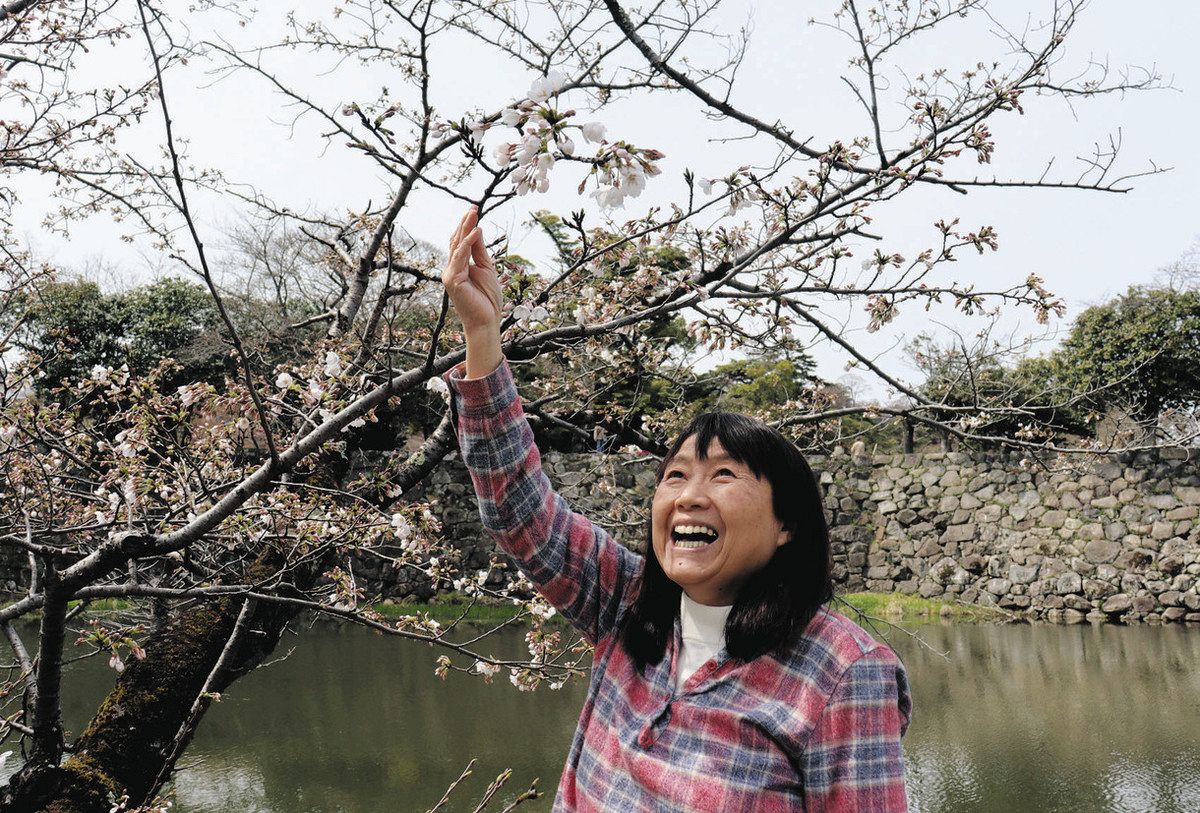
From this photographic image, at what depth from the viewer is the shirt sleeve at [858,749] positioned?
0.85 metres

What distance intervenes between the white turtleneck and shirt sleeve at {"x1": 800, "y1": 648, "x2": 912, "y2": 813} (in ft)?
0.50

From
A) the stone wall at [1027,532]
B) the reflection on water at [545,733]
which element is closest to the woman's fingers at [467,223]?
the reflection on water at [545,733]

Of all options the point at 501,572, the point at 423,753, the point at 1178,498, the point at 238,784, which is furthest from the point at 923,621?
the point at 238,784

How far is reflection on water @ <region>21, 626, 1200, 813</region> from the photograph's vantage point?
3.46 meters

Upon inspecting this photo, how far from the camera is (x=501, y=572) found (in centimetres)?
829

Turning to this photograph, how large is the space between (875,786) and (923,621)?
6958 millimetres

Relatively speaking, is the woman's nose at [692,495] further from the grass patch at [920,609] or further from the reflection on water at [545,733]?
the grass patch at [920,609]

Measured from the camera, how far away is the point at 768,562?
1025 millimetres

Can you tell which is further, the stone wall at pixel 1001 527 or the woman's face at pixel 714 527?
the stone wall at pixel 1001 527

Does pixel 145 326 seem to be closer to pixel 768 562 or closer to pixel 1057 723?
pixel 1057 723

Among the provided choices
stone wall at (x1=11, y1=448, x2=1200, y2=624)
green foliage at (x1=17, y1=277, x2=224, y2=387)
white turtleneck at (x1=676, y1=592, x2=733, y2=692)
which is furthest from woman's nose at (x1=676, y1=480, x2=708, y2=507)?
green foliage at (x1=17, y1=277, x2=224, y2=387)

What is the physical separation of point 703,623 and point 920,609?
23.6ft

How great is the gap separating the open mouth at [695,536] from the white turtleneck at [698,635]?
0.08 metres

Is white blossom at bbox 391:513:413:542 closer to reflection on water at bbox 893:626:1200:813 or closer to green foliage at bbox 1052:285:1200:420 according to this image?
reflection on water at bbox 893:626:1200:813
